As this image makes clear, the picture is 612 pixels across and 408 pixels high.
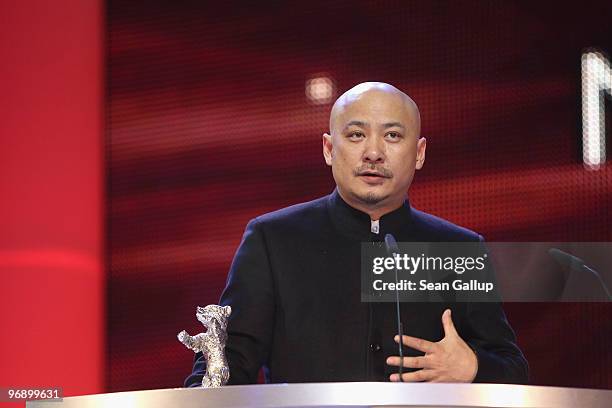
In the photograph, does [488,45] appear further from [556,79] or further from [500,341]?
[500,341]

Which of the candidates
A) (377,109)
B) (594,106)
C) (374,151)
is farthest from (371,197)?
(594,106)

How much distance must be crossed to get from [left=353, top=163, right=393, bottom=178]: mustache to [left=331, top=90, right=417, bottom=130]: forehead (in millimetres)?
138

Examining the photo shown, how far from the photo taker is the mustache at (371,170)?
3.17 metres

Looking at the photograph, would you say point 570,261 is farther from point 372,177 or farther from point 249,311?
point 249,311

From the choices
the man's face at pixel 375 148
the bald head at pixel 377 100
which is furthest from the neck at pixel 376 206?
the bald head at pixel 377 100

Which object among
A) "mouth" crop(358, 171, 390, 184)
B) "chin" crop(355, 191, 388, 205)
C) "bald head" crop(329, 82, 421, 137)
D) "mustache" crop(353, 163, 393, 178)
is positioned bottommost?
"chin" crop(355, 191, 388, 205)

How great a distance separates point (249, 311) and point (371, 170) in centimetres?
59

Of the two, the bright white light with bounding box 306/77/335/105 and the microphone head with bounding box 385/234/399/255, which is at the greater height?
the bright white light with bounding box 306/77/335/105

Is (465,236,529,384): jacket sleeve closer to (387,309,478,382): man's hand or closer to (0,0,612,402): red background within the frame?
(387,309,478,382): man's hand

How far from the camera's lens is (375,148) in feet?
10.3

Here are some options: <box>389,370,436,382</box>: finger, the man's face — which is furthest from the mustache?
<box>389,370,436,382</box>: finger

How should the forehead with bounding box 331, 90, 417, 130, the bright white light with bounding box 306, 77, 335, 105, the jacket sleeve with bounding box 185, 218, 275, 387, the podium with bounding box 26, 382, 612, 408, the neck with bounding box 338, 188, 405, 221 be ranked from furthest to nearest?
1. the bright white light with bounding box 306, 77, 335, 105
2. the neck with bounding box 338, 188, 405, 221
3. the forehead with bounding box 331, 90, 417, 130
4. the jacket sleeve with bounding box 185, 218, 275, 387
5. the podium with bounding box 26, 382, 612, 408

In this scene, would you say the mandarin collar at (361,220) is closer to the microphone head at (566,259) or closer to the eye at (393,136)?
the eye at (393,136)

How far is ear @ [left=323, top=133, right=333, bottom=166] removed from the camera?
332 centimetres
